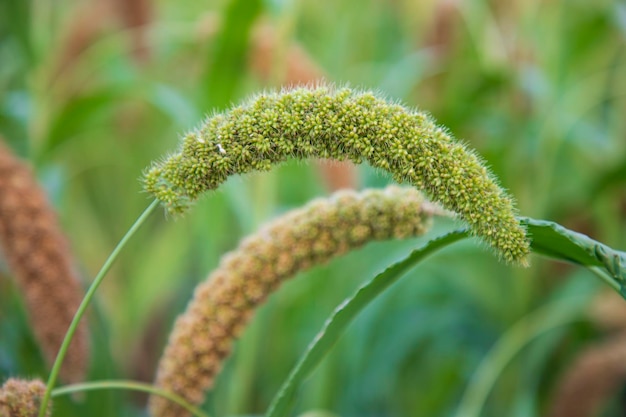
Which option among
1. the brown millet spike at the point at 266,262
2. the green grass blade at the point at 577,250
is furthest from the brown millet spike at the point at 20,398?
the green grass blade at the point at 577,250

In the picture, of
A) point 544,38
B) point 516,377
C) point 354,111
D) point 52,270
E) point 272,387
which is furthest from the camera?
point 544,38

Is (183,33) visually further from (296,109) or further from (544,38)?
(296,109)

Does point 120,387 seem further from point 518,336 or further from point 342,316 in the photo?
point 518,336

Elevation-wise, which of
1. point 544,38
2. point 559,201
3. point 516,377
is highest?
point 544,38

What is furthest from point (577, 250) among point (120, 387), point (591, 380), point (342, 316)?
point (591, 380)

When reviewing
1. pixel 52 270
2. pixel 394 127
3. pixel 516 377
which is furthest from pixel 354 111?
pixel 516 377

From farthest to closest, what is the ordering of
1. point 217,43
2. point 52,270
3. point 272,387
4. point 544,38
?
point 544,38
point 272,387
point 217,43
point 52,270

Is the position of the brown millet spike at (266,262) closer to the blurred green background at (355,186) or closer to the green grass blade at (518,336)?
the blurred green background at (355,186)
